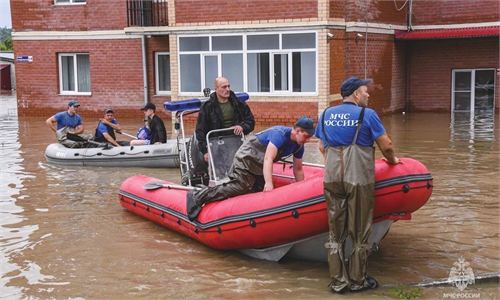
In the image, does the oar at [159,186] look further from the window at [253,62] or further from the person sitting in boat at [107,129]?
the window at [253,62]

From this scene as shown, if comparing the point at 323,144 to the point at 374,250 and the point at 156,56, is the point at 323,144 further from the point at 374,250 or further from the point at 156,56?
the point at 156,56

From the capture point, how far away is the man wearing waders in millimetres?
→ 6160

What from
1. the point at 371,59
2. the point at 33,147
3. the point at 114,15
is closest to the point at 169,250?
the point at 33,147

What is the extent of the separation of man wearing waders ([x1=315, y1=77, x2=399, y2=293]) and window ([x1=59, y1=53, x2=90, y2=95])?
18274 mm

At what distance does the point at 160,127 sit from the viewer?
13141 millimetres

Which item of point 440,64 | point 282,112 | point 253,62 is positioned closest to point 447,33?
point 440,64

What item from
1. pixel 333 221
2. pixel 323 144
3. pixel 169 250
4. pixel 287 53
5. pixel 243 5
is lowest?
pixel 169 250

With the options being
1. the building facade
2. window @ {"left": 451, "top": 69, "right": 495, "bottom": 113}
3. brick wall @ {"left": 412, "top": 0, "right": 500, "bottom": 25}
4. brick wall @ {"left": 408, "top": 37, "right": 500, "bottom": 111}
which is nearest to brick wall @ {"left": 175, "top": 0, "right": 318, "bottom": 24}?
the building facade

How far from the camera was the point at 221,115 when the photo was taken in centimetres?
883

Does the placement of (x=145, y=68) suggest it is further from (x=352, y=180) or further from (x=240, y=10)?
(x=352, y=180)

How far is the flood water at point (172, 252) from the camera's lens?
21.2 feet

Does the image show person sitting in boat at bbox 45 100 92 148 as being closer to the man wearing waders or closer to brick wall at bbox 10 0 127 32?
brick wall at bbox 10 0 127 32

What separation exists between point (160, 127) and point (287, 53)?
691 cm

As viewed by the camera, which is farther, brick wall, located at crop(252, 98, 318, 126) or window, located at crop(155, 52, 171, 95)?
window, located at crop(155, 52, 171, 95)
